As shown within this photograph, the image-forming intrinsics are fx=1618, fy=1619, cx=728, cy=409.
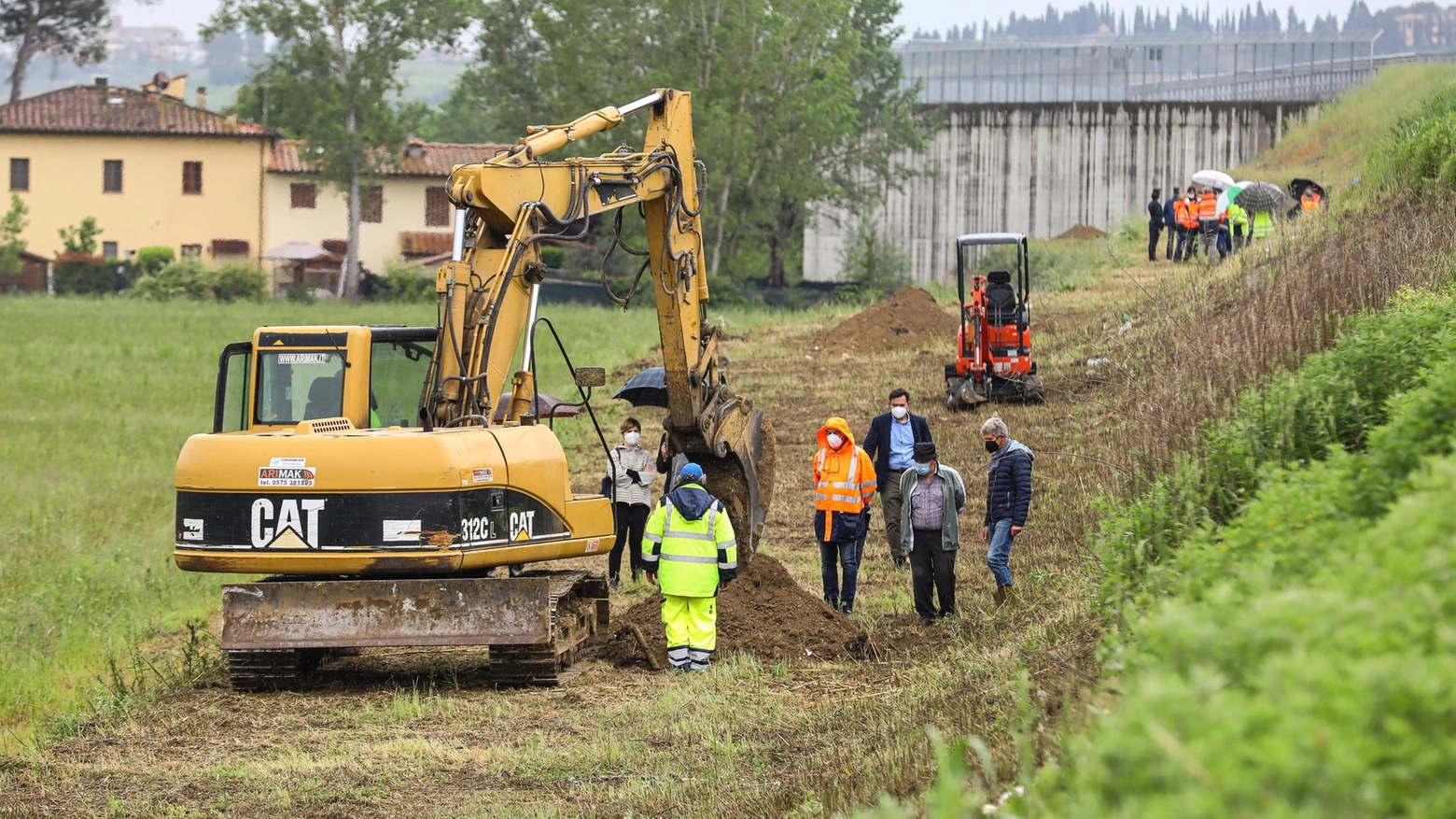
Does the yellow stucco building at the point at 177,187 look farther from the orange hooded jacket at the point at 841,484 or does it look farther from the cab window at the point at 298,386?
the cab window at the point at 298,386

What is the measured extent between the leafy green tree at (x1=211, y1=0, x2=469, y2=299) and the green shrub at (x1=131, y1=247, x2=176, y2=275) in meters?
Answer: 6.82

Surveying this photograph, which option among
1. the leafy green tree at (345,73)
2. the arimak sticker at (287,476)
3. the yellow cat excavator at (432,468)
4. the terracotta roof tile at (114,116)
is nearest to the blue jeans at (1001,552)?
the yellow cat excavator at (432,468)

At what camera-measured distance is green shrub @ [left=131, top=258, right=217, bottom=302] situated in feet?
189

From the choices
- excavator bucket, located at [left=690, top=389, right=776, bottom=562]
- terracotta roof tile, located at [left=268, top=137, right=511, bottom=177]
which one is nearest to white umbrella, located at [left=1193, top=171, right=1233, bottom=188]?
excavator bucket, located at [left=690, top=389, right=776, bottom=562]

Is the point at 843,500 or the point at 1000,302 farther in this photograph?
the point at 1000,302

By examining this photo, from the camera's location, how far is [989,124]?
4997cm

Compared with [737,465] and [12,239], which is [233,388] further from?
[12,239]

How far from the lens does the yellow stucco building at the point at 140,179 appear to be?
6794 cm

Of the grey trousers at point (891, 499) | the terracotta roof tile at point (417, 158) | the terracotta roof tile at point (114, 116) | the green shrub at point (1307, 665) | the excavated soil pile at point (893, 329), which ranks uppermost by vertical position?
the terracotta roof tile at point (114, 116)

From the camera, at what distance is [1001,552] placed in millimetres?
13266

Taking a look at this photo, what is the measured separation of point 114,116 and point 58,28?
15275mm

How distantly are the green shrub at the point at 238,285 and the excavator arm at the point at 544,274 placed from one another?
46.7 m

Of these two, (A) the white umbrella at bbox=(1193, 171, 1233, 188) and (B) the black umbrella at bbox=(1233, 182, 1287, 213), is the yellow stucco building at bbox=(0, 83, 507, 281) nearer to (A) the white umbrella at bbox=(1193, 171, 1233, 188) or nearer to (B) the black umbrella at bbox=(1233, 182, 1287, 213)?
(A) the white umbrella at bbox=(1193, 171, 1233, 188)

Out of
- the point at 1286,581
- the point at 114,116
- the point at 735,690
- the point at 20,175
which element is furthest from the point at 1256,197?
the point at 20,175
